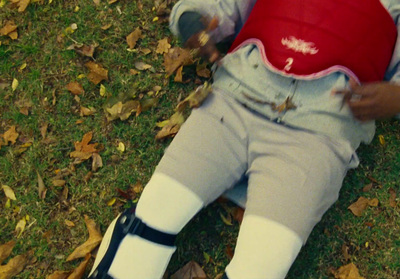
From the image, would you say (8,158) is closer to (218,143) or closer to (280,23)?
(218,143)

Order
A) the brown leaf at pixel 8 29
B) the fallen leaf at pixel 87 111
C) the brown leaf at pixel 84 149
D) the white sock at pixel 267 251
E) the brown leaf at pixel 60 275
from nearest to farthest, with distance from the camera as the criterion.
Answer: the white sock at pixel 267 251 → the brown leaf at pixel 60 275 → the brown leaf at pixel 84 149 → the fallen leaf at pixel 87 111 → the brown leaf at pixel 8 29

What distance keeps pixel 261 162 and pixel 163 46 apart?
1420 millimetres

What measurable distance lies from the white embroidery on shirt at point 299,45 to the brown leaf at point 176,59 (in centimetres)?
98

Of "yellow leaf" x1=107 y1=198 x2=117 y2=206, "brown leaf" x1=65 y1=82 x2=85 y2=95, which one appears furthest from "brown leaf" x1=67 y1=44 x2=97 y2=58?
"yellow leaf" x1=107 y1=198 x2=117 y2=206

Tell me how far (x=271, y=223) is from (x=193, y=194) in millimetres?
486

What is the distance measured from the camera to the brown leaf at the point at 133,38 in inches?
133

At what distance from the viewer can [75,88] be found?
3322 mm

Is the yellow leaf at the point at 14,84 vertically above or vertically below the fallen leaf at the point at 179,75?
below

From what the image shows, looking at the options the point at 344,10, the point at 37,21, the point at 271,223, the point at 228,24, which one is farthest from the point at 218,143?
the point at 37,21

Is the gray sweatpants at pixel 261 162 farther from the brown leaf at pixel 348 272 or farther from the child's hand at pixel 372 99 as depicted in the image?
the brown leaf at pixel 348 272

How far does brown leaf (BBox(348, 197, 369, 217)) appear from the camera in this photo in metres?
2.92

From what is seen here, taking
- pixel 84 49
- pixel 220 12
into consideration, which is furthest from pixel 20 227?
pixel 220 12

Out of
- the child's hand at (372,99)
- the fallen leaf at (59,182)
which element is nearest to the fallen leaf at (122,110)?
Result: the fallen leaf at (59,182)

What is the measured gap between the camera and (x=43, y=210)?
10.0ft
